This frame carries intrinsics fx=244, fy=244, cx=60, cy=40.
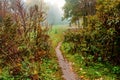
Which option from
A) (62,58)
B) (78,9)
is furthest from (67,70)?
(78,9)

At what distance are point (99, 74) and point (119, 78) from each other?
1.43m

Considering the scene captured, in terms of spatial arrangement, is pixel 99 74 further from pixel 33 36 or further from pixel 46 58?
pixel 33 36

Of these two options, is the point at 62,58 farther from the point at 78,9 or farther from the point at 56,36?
the point at 78,9

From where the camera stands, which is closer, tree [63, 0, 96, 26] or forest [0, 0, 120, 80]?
forest [0, 0, 120, 80]

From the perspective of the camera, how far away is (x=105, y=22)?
20.1m

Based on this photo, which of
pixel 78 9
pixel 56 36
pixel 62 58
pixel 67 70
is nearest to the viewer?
pixel 67 70

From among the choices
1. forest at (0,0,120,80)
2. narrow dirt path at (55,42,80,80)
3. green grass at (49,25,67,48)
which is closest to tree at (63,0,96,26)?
green grass at (49,25,67,48)

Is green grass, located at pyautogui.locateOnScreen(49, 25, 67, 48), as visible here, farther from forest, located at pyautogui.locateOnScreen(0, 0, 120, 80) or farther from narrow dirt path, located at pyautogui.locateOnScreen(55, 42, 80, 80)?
narrow dirt path, located at pyautogui.locateOnScreen(55, 42, 80, 80)

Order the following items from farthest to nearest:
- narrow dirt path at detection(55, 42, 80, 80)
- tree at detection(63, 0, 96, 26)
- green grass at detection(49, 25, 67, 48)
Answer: tree at detection(63, 0, 96, 26) → green grass at detection(49, 25, 67, 48) → narrow dirt path at detection(55, 42, 80, 80)

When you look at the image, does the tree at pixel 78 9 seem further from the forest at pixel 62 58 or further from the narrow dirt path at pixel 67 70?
the narrow dirt path at pixel 67 70

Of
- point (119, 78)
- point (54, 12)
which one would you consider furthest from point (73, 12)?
point (54, 12)

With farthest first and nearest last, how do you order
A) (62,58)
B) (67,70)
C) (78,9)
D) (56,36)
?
(56,36) < (78,9) < (62,58) < (67,70)

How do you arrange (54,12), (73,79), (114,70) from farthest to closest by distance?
1. (54,12)
2. (114,70)
3. (73,79)

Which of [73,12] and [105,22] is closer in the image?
[105,22]
